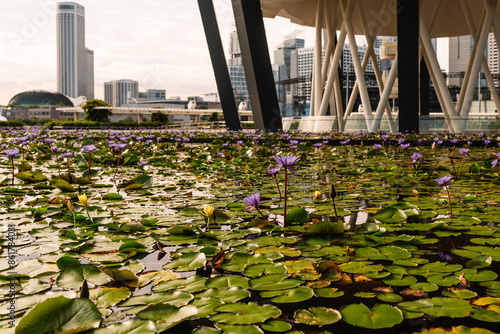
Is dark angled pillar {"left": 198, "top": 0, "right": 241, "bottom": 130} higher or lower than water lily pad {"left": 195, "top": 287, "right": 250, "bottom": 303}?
higher

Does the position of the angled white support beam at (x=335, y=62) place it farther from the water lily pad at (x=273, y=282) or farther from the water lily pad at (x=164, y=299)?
the water lily pad at (x=164, y=299)

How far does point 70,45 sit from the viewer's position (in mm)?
54719

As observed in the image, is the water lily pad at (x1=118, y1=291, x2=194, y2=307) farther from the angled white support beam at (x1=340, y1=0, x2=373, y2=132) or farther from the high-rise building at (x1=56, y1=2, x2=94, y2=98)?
the high-rise building at (x1=56, y1=2, x2=94, y2=98)

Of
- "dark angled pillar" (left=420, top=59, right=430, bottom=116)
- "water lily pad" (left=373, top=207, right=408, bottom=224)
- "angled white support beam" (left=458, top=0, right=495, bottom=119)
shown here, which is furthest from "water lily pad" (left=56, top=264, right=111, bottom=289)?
"dark angled pillar" (left=420, top=59, right=430, bottom=116)

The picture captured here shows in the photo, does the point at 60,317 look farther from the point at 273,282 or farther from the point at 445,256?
the point at 445,256

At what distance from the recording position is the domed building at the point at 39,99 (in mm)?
147500

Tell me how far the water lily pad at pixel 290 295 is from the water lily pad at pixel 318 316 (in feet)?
0.25

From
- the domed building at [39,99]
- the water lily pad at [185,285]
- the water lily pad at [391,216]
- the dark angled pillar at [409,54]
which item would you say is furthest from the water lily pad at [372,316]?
the domed building at [39,99]

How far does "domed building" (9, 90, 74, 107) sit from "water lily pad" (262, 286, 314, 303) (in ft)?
522

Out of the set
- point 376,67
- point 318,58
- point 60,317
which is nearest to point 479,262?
point 60,317

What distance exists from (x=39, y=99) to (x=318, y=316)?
16838 centimetres

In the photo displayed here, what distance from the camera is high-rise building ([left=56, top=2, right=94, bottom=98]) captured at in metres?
A: 40.3

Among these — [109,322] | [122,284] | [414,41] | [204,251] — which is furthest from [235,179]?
[414,41]

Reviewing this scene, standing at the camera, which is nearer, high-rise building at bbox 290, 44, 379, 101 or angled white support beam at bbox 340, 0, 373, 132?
angled white support beam at bbox 340, 0, 373, 132
